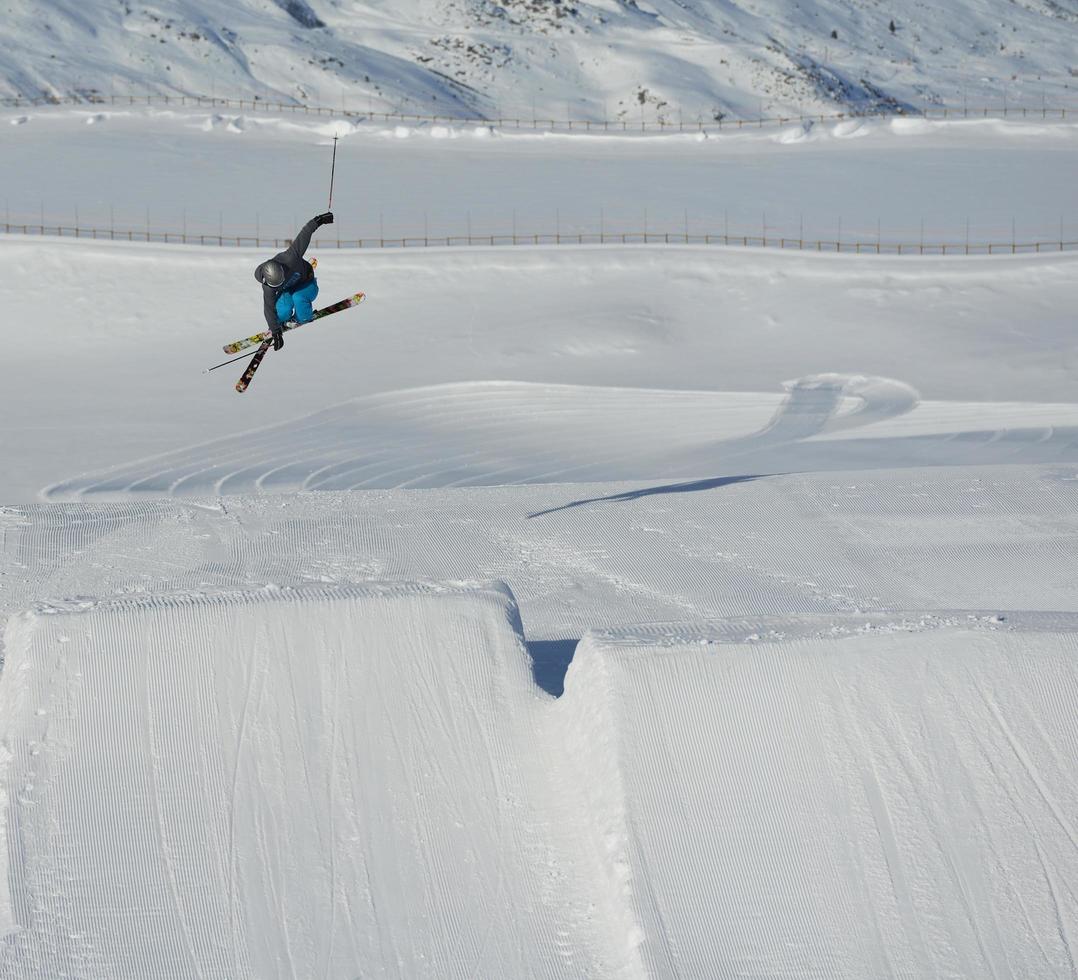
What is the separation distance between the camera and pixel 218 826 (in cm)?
1384

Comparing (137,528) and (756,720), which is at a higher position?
(756,720)

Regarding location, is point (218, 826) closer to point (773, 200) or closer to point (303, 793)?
point (303, 793)

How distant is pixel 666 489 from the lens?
25.1 metres

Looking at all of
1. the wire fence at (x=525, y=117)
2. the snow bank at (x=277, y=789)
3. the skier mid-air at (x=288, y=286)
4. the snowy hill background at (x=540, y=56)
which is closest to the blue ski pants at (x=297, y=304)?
the skier mid-air at (x=288, y=286)

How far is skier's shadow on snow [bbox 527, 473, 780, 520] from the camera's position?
24.2m

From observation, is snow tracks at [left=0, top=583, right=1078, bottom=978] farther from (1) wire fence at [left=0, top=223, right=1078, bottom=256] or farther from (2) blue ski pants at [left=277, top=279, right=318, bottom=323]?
(1) wire fence at [left=0, top=223, right=1078, bottom=256]

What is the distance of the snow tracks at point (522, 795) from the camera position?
42.0ft

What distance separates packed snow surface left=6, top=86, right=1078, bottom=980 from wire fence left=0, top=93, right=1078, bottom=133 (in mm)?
1466

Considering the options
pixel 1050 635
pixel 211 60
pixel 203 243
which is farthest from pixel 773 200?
pixel 1050 635

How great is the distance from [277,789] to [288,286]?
4.92 m

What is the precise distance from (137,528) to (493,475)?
20.0 feet

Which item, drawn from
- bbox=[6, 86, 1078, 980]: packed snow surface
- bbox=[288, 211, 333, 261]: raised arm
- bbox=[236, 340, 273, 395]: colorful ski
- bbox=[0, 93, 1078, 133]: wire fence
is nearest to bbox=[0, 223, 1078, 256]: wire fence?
bbox=[6, 86, 1078, 980]: packed snow surface

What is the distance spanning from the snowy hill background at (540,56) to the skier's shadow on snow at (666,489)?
24.3 m

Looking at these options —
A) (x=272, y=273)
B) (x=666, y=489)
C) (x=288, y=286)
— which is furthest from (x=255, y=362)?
(x=666, y=489)
